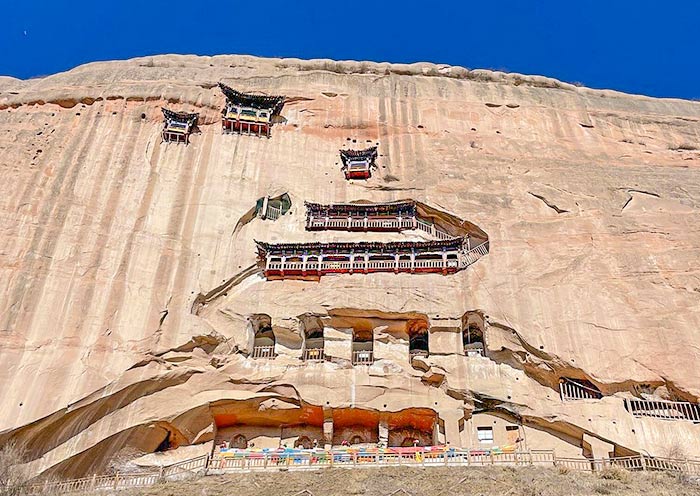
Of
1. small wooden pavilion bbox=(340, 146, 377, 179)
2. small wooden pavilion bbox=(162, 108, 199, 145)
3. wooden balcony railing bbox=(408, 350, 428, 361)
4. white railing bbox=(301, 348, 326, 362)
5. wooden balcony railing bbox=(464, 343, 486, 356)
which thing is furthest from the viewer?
small wooden pavilion bbox=(340, 146, 377, 179)

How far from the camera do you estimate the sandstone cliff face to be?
1942 centimetres

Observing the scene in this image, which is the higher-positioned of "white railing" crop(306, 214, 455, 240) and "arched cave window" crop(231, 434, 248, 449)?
"white railing" crop(306, 214, 455, 240)

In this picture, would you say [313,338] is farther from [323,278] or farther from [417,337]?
[417,337]

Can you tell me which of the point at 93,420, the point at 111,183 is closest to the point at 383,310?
the point at 93,420

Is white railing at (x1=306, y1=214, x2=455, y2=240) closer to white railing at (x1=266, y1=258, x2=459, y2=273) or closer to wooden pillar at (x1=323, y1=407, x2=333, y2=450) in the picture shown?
white railing at (x1=266, y1=258, x2=459, y2=273)

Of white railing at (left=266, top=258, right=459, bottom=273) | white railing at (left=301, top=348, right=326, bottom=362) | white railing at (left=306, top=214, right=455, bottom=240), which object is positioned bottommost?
white railing at (left=301, top=348, right=326, bottom=362)

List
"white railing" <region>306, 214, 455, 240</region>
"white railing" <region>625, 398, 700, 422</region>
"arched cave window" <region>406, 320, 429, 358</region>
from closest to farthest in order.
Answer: "white railing" <region>625, 398, 700, 422</region>, "arched cave window" <region>406, 320, 429, 358</region>, "white railing" <region>306, 214, 455, 240</region>

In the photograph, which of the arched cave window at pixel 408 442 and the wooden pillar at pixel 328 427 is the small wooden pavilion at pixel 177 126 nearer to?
the wooden pillar at pixel 328 427

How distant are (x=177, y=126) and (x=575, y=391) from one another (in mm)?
18648

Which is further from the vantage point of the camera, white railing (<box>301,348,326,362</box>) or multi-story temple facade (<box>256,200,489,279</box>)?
multi-story temple facade (<box>256,200,489,279</box>)

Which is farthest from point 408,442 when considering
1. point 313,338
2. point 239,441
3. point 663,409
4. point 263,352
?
point 663,409

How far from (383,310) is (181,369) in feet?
22.9

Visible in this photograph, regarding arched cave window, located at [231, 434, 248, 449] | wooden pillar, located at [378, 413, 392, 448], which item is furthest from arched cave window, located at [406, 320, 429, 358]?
arched cave window, located at [231, 434, 248, 449]

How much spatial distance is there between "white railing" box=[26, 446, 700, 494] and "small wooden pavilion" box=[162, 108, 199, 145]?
1399cm
